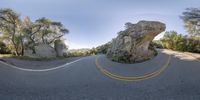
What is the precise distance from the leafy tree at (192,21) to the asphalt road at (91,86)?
6979 millimetres

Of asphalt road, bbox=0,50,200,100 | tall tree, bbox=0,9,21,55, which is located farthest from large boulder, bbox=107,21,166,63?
tall tree, bbox=0,9,21,55

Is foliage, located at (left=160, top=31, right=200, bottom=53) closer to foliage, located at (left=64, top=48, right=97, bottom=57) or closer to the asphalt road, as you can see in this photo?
foliage, located at (left=64, top=48, right=97, bottom=57)

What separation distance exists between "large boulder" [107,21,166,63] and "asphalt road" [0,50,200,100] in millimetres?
2298

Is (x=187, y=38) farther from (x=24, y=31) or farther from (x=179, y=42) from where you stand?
(x=24, y=31)

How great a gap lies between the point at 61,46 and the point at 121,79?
6.82 meters

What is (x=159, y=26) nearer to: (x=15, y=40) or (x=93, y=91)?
(x=93, y=91)

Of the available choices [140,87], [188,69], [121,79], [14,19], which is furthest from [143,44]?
[14,19]

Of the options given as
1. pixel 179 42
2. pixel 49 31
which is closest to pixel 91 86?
pixel 179 42

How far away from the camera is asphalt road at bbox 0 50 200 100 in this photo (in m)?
3.83

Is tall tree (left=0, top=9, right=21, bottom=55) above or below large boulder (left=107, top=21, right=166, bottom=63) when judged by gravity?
above

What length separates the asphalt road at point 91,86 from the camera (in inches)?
151

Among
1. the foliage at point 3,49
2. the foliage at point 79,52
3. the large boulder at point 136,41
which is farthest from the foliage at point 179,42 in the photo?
the foliage at point 3,49

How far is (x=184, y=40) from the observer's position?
12188mm

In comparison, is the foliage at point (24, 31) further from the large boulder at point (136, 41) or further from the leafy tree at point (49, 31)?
the large boulder at point (136, 41)
